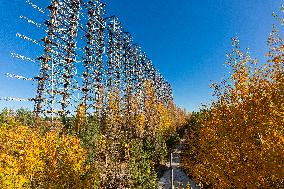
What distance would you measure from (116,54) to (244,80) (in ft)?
151

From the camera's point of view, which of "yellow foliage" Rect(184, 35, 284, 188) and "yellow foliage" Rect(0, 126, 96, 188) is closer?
"yellow foliage" Rect(184, 35, 284, 188)

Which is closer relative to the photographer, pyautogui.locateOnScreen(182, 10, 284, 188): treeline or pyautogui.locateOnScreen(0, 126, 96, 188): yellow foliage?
pyautogui.locateOnScreen(182, 10, 284, 188): treeline

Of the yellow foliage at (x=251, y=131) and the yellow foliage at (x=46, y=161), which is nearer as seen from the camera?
the yellow foliage at (x=251, y=131)

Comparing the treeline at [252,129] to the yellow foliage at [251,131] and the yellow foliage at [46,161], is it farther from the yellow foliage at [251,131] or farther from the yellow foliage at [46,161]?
the yellow foliage at [46,161]

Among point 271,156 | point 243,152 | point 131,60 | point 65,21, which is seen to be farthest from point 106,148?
point 131,60

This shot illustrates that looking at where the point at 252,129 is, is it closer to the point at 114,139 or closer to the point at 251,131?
the point at 251,131

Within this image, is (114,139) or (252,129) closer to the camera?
(252,129)

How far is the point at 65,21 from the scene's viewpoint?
42.8m

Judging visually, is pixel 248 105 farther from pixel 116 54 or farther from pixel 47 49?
pixel 116 54

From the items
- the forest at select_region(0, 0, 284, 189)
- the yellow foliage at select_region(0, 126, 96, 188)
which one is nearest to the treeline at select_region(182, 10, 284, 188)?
the forest at select_region(0, 0, 284, 189)

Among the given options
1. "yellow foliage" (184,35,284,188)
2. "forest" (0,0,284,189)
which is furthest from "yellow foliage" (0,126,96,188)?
"yellow foliage" (184,35,284,188)

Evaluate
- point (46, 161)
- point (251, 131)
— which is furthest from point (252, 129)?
point (46, 161)

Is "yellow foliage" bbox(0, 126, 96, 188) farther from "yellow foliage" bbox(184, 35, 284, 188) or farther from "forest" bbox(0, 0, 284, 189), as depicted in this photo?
"yellow foliage" bbox(184, 35, 284, 188)

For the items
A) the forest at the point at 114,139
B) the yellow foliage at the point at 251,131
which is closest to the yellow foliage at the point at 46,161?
A: the forest at the point at 114,139
